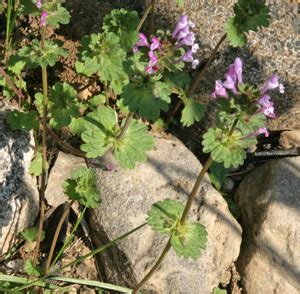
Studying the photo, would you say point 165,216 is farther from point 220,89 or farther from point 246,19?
point 246,19

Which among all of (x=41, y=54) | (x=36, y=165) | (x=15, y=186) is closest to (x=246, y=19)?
(x=41, y=54)

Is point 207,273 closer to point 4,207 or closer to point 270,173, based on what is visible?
point 270,173

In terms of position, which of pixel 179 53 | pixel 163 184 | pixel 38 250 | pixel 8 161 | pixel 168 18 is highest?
pixel 179 53

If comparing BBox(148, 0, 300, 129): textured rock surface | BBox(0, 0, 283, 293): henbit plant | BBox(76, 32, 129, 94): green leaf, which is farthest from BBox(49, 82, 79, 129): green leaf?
BBox(148, 0, 300, 129): textured rock surface

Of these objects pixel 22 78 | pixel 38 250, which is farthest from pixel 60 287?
pixel 22 78

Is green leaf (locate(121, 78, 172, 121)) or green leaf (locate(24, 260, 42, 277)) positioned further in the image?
green leaf (locate(24, 260, 42, 277))

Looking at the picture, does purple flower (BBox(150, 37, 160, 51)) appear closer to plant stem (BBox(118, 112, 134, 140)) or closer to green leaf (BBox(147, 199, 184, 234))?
plant stem (BBox(118, 112, 134, 140))
